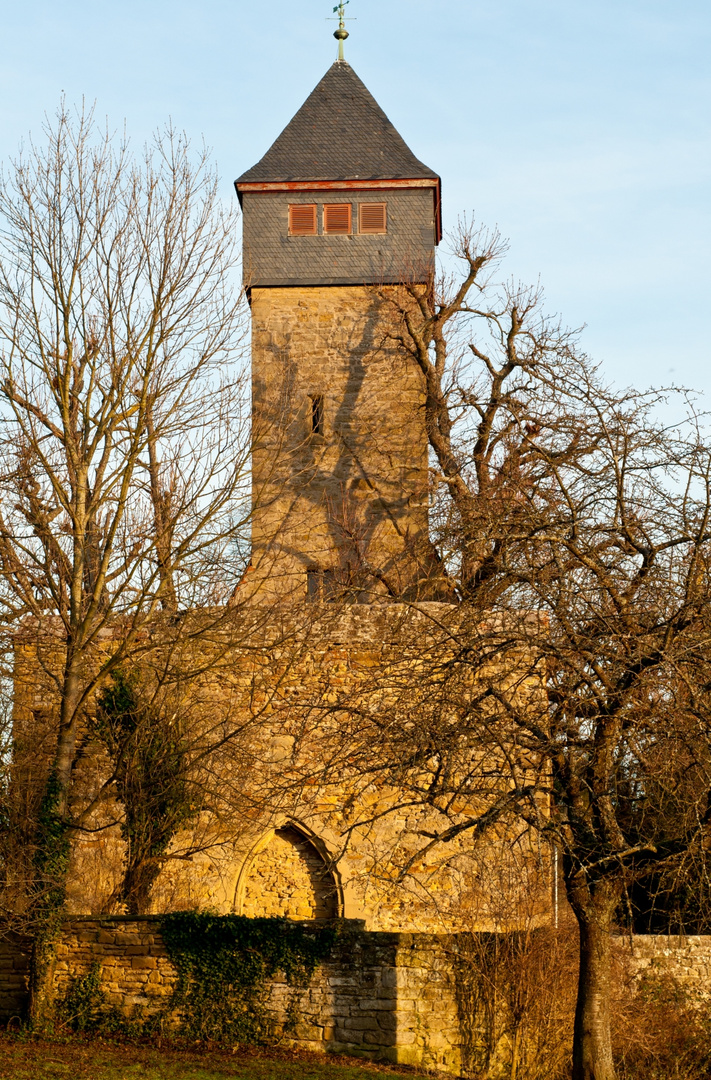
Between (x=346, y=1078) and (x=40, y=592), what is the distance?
5.27 meters

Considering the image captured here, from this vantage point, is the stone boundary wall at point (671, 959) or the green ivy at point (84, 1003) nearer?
the green ivy at point (84, 1003)

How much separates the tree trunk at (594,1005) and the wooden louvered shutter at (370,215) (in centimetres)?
1563

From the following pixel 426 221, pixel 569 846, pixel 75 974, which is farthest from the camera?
pixel 426 221

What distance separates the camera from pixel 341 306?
2097 centimetres

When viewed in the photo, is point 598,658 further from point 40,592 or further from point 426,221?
point 426,221

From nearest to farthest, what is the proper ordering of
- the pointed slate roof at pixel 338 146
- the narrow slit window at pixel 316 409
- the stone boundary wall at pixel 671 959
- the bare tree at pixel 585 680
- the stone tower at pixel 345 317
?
the bare tree at pixel 585 680 → the stone boundary wall at pixel 671 959 → the stone tower at pixel 345 317 → the narrow slit window at pixel 316 409 → the pointed slate roof at pixel 338 146

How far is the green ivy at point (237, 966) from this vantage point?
9633 millimetres

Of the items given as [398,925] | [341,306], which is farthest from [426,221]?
[398,925]

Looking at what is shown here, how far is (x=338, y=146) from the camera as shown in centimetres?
2191

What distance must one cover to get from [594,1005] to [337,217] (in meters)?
16.2

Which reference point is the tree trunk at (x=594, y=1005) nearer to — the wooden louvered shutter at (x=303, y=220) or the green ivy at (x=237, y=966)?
the green ivy at (x=237, y=966)

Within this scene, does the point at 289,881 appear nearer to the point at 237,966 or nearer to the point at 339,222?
the point at 237,966

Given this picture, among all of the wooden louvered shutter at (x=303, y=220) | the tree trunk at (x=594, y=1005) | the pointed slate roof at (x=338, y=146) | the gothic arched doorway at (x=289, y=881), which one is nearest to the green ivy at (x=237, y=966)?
the gothic arched doorway at (x=289, y=881)

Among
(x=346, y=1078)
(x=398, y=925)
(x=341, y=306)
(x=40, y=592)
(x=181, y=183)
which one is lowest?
(x=346, y=1078)
